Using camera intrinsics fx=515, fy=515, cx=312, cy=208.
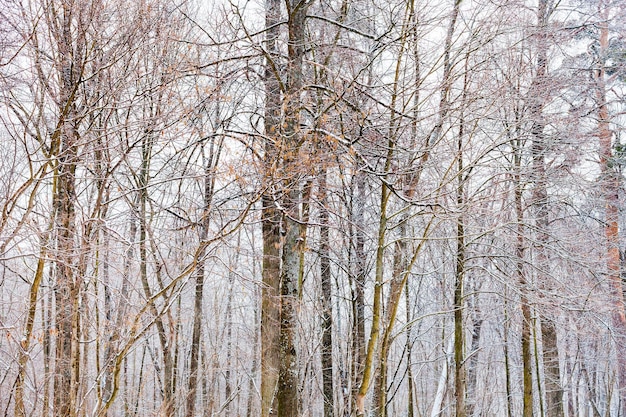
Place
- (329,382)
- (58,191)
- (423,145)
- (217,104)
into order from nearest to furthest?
(423,145) < (58,191) < (329,382) < (217,104)

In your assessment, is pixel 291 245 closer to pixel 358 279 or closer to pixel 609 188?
A: pixel 358 279

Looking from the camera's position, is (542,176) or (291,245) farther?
(542,176)

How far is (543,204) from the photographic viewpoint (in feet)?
31.4

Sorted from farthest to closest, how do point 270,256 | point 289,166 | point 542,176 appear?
point 542,176 → point 270,256 → point 289,166

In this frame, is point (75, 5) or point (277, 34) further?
point (277, 34)

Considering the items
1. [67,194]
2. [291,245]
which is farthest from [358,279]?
[67,194]

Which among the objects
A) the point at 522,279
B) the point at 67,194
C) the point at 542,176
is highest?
the point at 542,176

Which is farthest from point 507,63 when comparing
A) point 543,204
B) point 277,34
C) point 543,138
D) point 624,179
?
point 624,179

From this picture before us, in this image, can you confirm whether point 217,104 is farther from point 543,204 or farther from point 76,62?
point 543,204

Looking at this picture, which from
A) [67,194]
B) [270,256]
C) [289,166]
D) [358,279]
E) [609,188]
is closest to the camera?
[289,166]

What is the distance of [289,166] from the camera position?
5793 millimetres

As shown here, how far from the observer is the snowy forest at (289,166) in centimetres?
613

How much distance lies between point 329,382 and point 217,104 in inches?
245

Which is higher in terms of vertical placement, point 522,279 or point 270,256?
point 270,256
